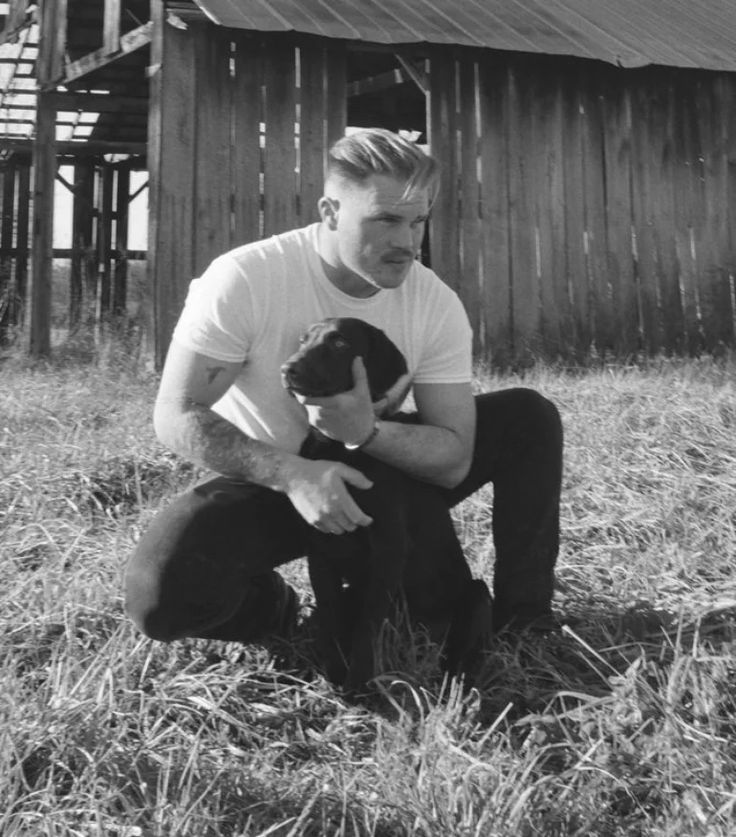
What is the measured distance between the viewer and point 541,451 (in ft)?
9.95

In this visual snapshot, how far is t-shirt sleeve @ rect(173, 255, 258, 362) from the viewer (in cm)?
278

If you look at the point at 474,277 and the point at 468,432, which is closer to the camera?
the point at 468,432

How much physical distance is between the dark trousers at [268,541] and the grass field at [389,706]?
0.13m

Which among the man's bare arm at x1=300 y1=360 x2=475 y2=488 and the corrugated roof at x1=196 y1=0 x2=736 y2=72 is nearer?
the man's bare arm at x1=300 y1=360 x2=475 y2=488

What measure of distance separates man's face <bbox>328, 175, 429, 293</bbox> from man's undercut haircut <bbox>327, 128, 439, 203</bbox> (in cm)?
2

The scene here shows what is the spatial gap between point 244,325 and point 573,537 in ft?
5.42

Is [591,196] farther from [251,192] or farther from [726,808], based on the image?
[726,808]

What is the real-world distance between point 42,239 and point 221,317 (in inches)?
251

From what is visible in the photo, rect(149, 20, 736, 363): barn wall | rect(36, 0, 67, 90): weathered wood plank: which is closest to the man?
rect(149, 20, 736, 363): barn wall

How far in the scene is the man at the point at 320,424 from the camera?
2.71 metres

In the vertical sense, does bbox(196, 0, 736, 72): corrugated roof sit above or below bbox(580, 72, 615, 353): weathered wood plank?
above

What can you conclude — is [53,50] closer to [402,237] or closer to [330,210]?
[330,210]

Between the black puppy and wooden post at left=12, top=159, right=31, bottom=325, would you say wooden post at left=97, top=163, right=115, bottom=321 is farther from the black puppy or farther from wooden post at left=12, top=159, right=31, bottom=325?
the black puppy

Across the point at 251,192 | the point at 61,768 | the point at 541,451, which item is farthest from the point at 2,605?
the point at 251,192
